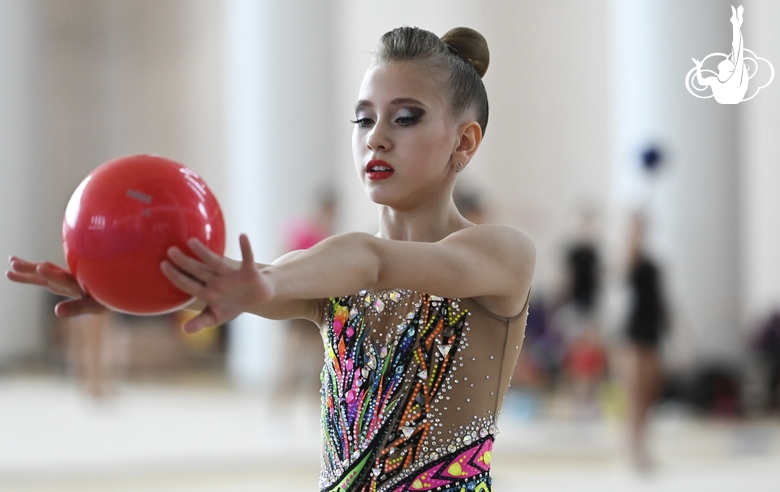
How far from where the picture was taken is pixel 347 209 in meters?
10.8

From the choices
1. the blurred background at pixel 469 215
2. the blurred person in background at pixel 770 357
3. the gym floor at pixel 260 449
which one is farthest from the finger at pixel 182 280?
the blurred person in background at pixel 770 357

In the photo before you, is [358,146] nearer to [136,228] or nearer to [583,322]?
[136,228]

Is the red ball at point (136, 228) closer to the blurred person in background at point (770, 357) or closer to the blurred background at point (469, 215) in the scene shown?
the blurred background at point (469, 215)

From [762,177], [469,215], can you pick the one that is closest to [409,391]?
[469,215]

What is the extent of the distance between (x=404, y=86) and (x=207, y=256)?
0.54m

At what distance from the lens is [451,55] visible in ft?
5.52

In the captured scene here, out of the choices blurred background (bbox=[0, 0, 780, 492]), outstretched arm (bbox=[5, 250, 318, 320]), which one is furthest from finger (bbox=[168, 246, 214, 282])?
blurred background (bbox=[0, 0, 780, 492])

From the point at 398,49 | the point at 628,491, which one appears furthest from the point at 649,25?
the point at 398,49

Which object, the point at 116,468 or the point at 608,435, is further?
the point at 608,435

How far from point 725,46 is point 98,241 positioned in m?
7.58

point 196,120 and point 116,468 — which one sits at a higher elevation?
point 196,120

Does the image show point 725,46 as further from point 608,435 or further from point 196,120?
point 196,120

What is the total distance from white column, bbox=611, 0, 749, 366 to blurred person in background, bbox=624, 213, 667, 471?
2.31 meters

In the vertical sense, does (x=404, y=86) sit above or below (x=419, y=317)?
above
